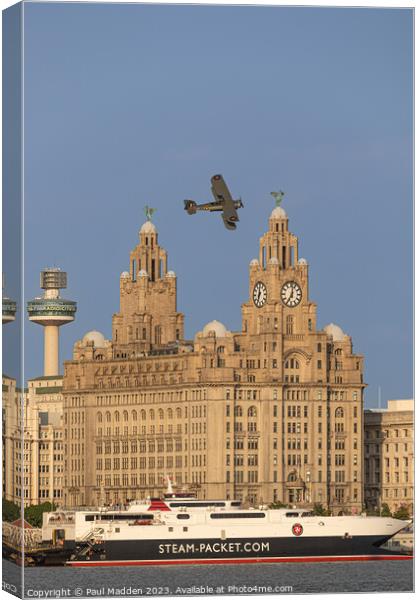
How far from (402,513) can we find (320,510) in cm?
693

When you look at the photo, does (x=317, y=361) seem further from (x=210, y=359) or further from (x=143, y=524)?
(x=143, y=524)

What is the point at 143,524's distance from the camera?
8462 centimetres

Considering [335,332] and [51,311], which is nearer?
[51,311]

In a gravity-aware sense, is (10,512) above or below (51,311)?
below

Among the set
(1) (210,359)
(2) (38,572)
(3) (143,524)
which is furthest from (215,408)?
(2) (38,572)

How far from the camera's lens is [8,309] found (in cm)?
5681

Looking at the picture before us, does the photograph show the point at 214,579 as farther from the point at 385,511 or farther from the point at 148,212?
the point at 385,511

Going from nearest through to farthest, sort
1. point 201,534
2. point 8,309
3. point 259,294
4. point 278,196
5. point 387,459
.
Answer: point 8,309 → point 278,196 → point 201,534 → point 259,294 → point 387,459

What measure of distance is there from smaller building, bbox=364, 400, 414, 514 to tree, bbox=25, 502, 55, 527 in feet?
48.9

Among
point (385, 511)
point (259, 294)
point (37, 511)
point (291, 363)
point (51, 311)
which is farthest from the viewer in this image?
point (291, 363)

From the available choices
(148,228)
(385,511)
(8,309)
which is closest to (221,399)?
(385,511)

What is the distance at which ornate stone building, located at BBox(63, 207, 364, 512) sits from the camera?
326 feet

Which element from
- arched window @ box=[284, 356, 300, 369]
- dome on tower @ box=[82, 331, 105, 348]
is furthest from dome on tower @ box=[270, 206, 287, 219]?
arched window @ box=[284, 356, 300, 369]

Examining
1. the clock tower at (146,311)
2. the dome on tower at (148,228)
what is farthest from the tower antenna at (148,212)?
the clock tower at (146,311)
